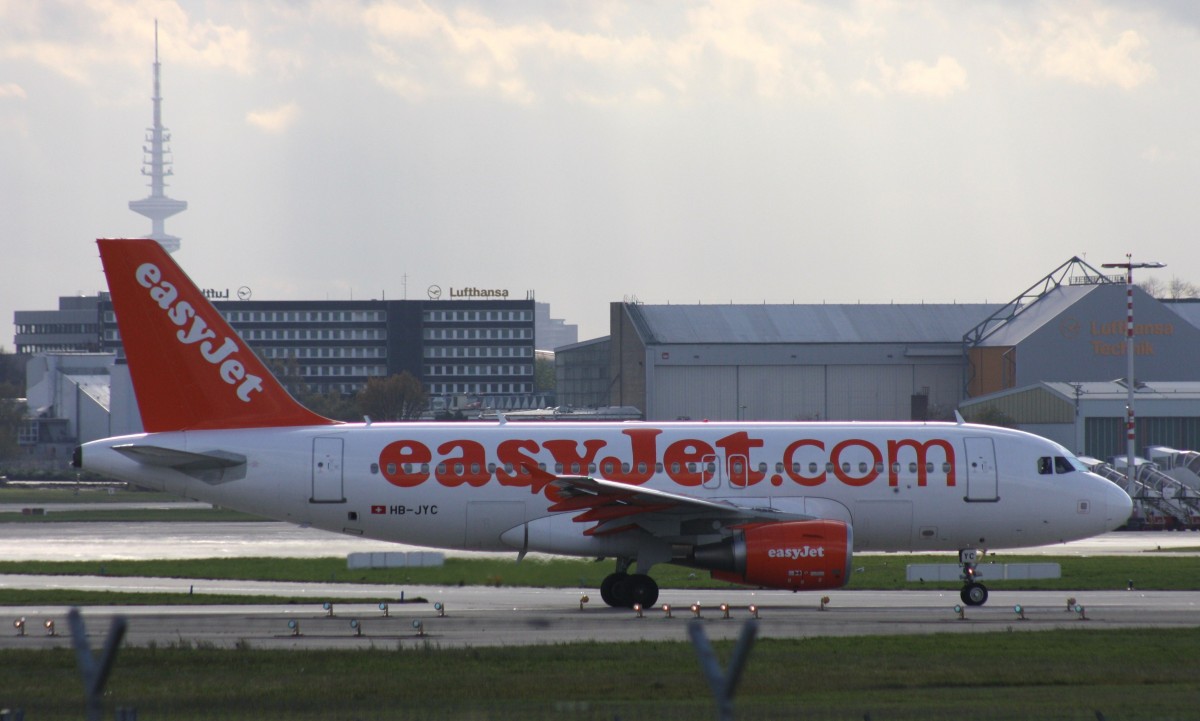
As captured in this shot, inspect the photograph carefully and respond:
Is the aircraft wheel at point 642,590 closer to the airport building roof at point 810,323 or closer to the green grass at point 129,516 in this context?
the green grass at point 129,516

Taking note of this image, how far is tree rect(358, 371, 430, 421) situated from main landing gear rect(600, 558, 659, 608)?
92.0 meters

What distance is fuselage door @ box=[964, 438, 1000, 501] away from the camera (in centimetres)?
3191

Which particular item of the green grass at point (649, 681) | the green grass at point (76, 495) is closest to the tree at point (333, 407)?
the green grass at point (76, 495)

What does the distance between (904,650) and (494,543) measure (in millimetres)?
10529

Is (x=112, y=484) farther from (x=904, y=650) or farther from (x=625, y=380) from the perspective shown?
(x=904, y=650)

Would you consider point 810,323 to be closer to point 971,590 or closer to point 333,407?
point 333,407

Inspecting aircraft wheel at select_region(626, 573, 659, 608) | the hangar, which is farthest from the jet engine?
the hangar

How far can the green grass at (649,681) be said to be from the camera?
18094 millimetres

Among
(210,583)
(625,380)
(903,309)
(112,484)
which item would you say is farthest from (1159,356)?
(210,583)

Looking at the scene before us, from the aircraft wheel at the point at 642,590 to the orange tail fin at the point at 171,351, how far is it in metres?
8.34

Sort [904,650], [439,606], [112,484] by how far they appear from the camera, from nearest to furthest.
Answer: [904,650]
[439,606]
[112,484]

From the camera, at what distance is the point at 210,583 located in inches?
1476

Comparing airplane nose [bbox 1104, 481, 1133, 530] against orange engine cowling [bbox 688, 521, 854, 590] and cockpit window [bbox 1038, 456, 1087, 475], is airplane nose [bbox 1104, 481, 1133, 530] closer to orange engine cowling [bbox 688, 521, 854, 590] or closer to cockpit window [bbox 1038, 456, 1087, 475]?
cockpit window [bbox 1038, 456, 1087, 475]

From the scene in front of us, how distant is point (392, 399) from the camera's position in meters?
125
